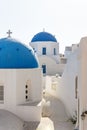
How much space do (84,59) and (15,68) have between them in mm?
6326

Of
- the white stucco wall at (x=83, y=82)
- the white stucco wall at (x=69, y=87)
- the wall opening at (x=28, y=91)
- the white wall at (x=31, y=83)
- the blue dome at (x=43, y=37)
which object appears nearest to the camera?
the white stucco wall at (x=83, y=82)

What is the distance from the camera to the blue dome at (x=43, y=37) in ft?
91.7

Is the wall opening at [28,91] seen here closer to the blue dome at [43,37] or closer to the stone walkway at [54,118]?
the stone walkway at [54,118]

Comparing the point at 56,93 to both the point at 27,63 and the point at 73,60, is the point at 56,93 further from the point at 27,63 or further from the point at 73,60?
the point at 27,63

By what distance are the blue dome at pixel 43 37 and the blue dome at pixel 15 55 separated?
14.1 m

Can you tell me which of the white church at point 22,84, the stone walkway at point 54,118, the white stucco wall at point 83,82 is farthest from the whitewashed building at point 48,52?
the white stucco wall at point 83,82

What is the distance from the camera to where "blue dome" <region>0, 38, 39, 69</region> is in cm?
1299

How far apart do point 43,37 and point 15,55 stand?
596 inches

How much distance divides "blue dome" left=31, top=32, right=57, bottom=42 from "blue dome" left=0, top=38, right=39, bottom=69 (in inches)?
557

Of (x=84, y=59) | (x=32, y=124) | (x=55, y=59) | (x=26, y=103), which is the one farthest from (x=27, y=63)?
(x=55, y=59)

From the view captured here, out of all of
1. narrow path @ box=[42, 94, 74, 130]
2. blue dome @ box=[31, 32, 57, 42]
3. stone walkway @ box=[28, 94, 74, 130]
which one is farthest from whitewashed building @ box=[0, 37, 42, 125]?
blue dome @ box=[31, 32, 57, 42]

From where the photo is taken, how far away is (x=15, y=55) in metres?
13.1

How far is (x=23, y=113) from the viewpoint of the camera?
12602 millimetres

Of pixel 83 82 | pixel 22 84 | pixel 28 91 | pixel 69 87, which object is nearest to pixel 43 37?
pixel 69 87
